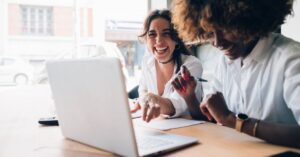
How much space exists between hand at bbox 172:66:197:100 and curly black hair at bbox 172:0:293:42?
7.8 inches

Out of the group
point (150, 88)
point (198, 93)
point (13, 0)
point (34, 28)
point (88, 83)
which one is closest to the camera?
point (88, 83)

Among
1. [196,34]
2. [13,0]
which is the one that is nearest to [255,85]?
[196,34]

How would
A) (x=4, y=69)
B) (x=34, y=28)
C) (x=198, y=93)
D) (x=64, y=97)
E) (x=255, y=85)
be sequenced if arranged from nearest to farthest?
(x=64, y=97) → (x=255, y=85) → (x=198, y=93) → (x=4, y=69) → (x=34, y=28)

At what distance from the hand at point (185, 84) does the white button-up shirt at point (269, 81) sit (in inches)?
6.2

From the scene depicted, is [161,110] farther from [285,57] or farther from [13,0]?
[13,0]

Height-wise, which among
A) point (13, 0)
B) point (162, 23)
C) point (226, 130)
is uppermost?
point (13, 0)

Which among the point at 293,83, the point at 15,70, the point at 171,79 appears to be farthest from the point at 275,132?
the point at 15,70

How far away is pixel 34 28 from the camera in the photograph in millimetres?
5395

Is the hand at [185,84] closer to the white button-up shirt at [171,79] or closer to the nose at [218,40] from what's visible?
the white button-up shirt at [171,79]

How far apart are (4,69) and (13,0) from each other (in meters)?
1.24

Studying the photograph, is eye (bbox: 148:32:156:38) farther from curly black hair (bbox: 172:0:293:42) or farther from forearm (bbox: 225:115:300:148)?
forearm (bbox: 225:115:300:148)

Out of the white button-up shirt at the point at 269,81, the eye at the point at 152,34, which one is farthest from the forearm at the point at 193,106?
the eye at the point at 152,34

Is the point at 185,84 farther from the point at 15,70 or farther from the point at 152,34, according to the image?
the point at 15,70

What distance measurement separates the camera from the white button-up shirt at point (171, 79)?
1292mm
